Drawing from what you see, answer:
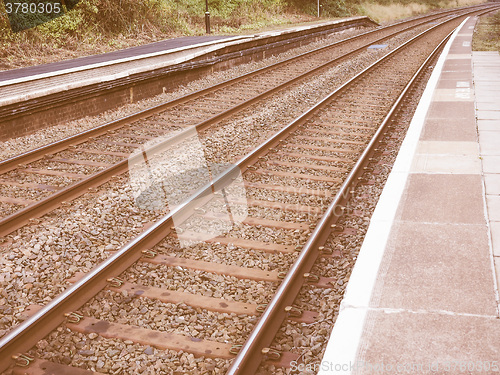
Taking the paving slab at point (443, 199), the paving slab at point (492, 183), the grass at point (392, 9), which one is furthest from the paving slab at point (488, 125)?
the grass at point (392, 9)

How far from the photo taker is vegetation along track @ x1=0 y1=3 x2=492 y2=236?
20.9 feet

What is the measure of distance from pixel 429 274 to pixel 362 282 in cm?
62

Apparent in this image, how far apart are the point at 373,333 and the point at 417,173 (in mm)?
3749

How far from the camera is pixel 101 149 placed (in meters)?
8.41

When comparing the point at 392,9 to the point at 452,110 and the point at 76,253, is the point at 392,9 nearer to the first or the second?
the point at 452,110

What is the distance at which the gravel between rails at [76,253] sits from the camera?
145 inches

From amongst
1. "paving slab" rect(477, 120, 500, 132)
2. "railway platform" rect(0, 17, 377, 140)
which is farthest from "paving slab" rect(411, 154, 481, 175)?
"railway platform" rect(0, 17, 377, 140)

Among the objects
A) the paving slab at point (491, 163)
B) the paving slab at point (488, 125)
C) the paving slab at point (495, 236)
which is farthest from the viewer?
the paving slab at point (488, 125)

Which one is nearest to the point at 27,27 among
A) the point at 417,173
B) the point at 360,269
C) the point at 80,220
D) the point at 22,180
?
the point at 22,180

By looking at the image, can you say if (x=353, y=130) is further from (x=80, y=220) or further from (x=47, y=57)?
(x=47, y=57)

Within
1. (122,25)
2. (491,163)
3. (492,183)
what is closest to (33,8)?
(122,25)

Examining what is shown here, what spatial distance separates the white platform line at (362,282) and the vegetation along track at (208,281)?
310mm

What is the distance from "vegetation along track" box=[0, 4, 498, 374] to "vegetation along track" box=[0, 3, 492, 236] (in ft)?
2.76

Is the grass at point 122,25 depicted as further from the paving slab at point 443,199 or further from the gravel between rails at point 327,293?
the paving slab at point 443,199
